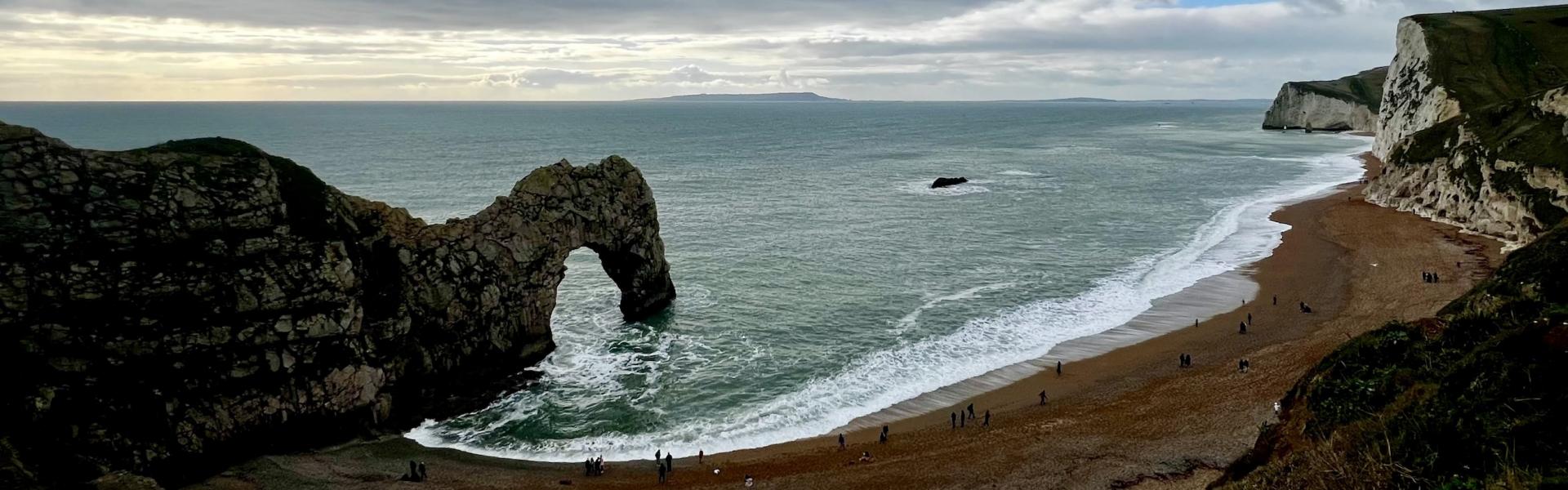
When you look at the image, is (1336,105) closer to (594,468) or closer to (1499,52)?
(1499,52)

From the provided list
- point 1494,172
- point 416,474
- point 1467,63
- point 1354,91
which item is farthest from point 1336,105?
point 416,474

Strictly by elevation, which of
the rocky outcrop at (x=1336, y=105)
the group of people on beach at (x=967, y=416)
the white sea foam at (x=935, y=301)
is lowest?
the group of people on beach at (x=967, y=416)

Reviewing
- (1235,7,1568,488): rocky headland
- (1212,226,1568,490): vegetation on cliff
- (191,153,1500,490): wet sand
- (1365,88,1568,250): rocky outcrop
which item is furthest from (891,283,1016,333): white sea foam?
(1365,88,1568,250): rocky outcrop

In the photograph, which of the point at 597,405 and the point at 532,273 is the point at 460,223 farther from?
the point at 597,405

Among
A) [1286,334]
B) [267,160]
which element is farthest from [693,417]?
[1286,334]

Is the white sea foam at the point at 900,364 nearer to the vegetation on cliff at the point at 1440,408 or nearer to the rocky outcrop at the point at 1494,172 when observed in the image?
the rocky outcrop at the point at 1494,172

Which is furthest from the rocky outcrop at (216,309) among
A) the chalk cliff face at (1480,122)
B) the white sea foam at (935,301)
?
the chalk cliff face at (1480,122)
